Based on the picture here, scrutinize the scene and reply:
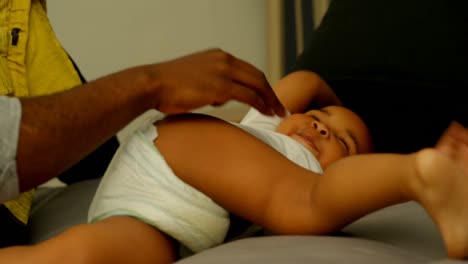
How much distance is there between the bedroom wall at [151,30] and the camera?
8.09 feet

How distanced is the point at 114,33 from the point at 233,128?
153 cm

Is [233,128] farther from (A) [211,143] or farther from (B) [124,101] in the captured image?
(B) [124,101]

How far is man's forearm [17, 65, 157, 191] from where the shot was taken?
976 mm

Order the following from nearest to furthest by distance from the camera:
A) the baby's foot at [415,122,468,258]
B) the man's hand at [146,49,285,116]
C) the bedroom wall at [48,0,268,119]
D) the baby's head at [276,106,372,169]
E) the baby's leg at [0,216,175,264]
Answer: the baby's foot at [415,122,468,258] < the baby's leg at [0,216,175,264] < the man's hand at [146,49,285,116] < the baby's head at [276,106,372,169] < the bedroom wall at [48,0,268,119]

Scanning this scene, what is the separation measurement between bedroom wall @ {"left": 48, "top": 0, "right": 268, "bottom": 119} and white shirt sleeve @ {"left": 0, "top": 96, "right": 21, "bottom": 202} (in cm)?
146

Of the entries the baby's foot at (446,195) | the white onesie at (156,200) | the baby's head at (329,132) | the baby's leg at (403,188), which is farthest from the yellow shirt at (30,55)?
the baby's foot at (446,195)

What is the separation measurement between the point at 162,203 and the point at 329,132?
1.39 ft

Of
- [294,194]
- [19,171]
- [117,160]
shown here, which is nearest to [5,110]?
[19,171]

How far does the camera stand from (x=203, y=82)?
3.43 ft

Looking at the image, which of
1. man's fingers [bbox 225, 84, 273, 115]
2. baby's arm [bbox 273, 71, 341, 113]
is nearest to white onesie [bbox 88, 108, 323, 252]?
man's fingers [bbox 225, 84, 273, 115]

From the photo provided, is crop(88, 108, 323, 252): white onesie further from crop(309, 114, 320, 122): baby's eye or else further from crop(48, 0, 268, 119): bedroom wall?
crop(48, 0, 268, 119): bedroom wall

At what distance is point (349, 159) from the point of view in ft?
2.87

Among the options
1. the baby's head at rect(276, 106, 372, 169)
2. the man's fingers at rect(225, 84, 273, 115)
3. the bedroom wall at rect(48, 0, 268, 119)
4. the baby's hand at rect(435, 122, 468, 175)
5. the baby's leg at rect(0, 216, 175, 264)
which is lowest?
the bedroom wall at rect(48, 0, 268, 119)

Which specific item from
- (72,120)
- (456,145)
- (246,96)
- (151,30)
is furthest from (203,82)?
(151,30)
